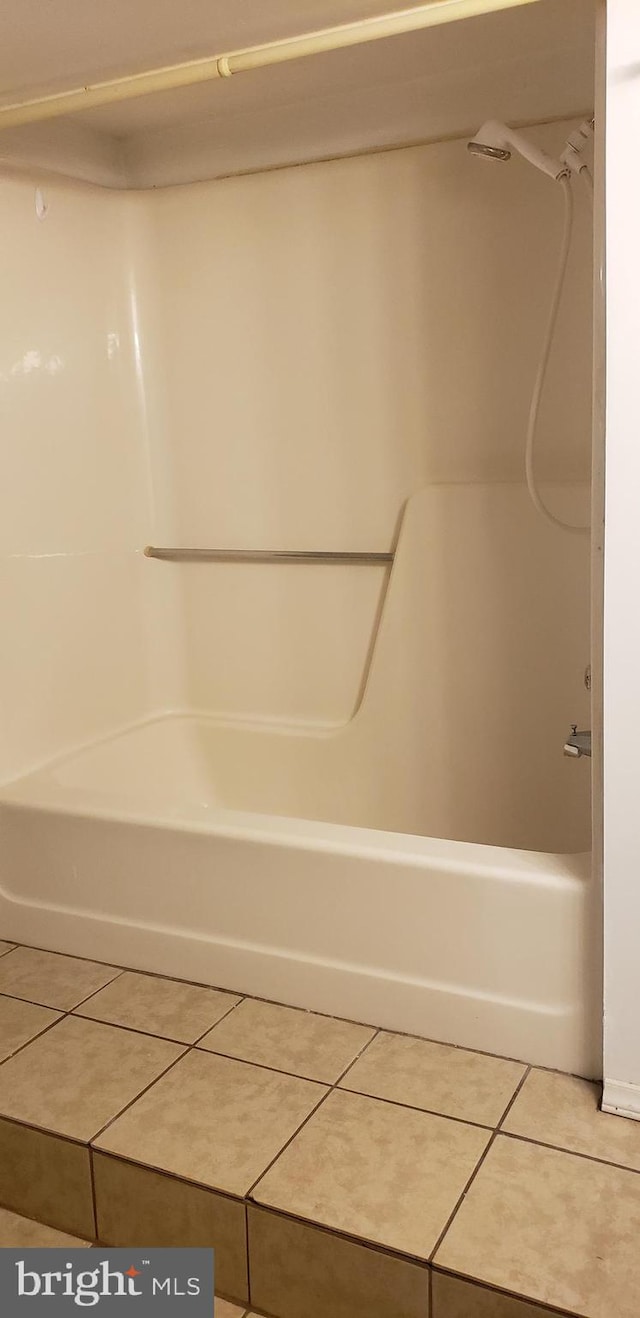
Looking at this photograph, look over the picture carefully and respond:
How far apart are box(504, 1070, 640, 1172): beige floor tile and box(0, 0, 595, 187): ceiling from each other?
176cm

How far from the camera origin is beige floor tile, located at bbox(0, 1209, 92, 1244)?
163 centimetres

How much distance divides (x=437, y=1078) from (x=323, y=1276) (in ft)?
1.22

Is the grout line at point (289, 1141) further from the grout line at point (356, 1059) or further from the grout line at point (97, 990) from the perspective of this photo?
the grout line at point (97, 990)

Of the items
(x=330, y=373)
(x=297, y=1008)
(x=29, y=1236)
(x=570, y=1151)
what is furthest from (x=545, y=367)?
(x=29, y=1236)

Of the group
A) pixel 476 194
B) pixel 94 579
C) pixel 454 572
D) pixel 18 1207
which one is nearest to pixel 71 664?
pixel 94 579

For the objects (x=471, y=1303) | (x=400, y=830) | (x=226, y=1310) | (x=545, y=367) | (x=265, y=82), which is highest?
A: (x=265, y=82)

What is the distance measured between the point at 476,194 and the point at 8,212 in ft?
3.25

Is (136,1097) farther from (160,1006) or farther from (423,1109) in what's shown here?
(423,1109)

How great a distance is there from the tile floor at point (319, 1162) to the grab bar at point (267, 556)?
41.6 inches

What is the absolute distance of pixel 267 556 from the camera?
2668 mm

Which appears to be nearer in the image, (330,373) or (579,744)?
(579,744)

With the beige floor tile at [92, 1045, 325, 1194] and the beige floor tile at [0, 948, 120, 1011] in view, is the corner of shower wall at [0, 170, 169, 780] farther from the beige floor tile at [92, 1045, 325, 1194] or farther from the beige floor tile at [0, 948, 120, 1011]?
the beige floor tile at [92, 1045, 325, 1194]

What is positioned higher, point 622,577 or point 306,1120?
point 622,577

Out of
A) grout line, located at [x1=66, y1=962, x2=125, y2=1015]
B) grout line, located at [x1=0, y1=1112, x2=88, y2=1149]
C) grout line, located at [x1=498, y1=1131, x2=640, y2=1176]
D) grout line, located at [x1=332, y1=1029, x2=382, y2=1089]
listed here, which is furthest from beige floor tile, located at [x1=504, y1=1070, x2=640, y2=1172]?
grout line, located at [x1=66, y1=962, x2=125, y2=1015]
